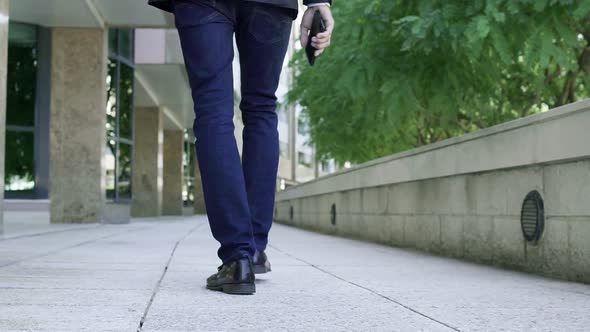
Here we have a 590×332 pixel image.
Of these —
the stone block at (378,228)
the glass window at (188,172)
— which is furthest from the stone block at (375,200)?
the glass window at (188,172)

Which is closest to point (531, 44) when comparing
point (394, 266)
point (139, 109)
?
point (394, 266)

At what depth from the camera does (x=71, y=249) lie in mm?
5840

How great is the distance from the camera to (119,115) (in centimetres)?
1675

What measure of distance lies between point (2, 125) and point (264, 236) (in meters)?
4.38

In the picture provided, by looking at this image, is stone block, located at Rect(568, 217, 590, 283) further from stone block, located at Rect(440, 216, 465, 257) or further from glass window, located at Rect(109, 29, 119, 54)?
glass window, located at Rect(109, 29, 119, 54)

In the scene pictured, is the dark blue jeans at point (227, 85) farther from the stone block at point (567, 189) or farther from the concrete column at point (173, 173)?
the concrete column at point (173, 173)

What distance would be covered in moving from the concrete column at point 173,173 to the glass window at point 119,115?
46.2 feet

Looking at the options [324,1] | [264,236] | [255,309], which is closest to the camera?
[255,309]

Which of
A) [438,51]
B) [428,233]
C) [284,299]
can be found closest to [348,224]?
[428,233]

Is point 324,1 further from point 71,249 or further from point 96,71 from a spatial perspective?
point 96,71

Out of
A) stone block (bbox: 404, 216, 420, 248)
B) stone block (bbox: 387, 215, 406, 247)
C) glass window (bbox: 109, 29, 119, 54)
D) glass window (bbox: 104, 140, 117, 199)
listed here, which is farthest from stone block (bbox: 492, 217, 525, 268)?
glass window (bbox: 109, 29, 119, 54)

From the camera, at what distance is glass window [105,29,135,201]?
1599 centimetres

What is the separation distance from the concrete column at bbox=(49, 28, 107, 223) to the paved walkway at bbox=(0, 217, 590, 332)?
Result: 29.2 feet

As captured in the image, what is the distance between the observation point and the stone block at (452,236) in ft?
20.0
